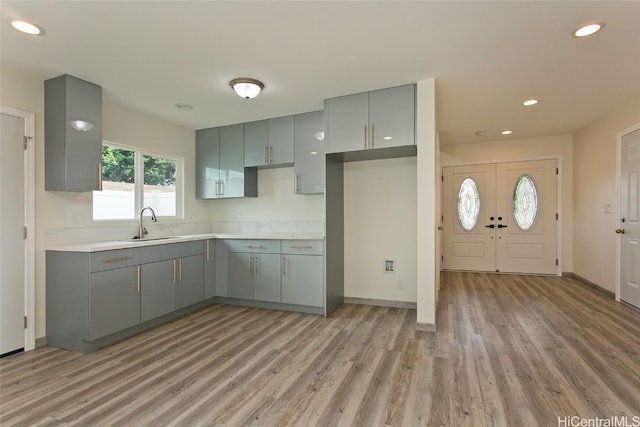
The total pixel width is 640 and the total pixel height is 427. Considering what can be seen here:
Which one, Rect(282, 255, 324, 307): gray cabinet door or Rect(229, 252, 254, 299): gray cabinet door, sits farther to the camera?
Rect(229, 252, 254, 299): gray cabinet door

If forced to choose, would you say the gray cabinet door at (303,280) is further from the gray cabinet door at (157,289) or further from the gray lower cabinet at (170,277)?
the gray cabinet door at (157,289)

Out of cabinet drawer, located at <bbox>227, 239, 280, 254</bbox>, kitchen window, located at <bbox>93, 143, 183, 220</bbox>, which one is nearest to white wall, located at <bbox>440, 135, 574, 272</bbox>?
cabinet drawer, located at <bbox>227, 239, 280, 254</bbox>

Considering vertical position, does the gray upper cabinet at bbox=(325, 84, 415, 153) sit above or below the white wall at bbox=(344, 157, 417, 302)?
above

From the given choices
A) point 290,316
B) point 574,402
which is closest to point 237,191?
point 290,316

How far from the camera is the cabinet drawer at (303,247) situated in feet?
11.8

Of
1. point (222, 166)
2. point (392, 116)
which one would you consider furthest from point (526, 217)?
point (222, 166)

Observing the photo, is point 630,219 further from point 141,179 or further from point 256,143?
point 141,179

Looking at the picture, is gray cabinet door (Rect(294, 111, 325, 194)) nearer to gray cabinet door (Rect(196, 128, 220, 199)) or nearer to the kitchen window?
gray cabinet door (Rect(196, 128, 220, 199))

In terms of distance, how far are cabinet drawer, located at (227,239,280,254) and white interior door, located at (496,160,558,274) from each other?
4456 millimetres

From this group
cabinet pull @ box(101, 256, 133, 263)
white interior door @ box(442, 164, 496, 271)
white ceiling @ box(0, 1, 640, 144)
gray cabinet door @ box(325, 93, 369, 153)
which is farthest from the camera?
white interior door @ box(442, 164, 496, 271)

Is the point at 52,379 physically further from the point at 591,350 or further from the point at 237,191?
the point at 591,350

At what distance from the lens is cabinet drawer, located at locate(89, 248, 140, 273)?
106 inches

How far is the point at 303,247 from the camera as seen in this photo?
12.0ft

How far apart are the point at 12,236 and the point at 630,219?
6.55 meters
